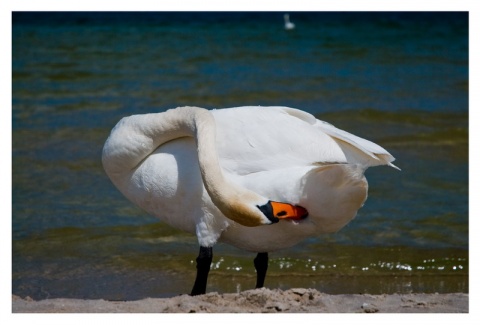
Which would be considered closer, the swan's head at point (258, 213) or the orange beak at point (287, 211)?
the swan's head at point (258, 213)

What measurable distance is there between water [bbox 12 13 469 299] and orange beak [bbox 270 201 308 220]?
1.98 metres

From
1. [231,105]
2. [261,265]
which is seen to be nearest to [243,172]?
[261,265]

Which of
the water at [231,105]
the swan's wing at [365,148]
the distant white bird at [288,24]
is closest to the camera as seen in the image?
the swan's wing at [365,148]

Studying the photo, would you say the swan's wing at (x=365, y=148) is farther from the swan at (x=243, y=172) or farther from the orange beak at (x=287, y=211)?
the orange beak at (x=287, y=211)

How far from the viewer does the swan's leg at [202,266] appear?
549cm

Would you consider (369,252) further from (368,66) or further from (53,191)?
(368,66)

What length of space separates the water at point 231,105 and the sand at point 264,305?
4.77 ft

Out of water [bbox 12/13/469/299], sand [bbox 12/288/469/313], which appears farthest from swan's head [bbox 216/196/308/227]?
water [bbox 12/13/469/299]

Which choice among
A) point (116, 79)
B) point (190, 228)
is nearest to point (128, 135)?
point (190, 228)

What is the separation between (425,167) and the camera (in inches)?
401

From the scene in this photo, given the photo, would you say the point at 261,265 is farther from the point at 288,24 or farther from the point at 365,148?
the point at 288,24

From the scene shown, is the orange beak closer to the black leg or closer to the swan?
the swan

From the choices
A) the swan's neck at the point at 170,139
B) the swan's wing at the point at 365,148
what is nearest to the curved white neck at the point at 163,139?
the swan's neck at the point at 170,139

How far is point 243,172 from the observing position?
17.1 ft
